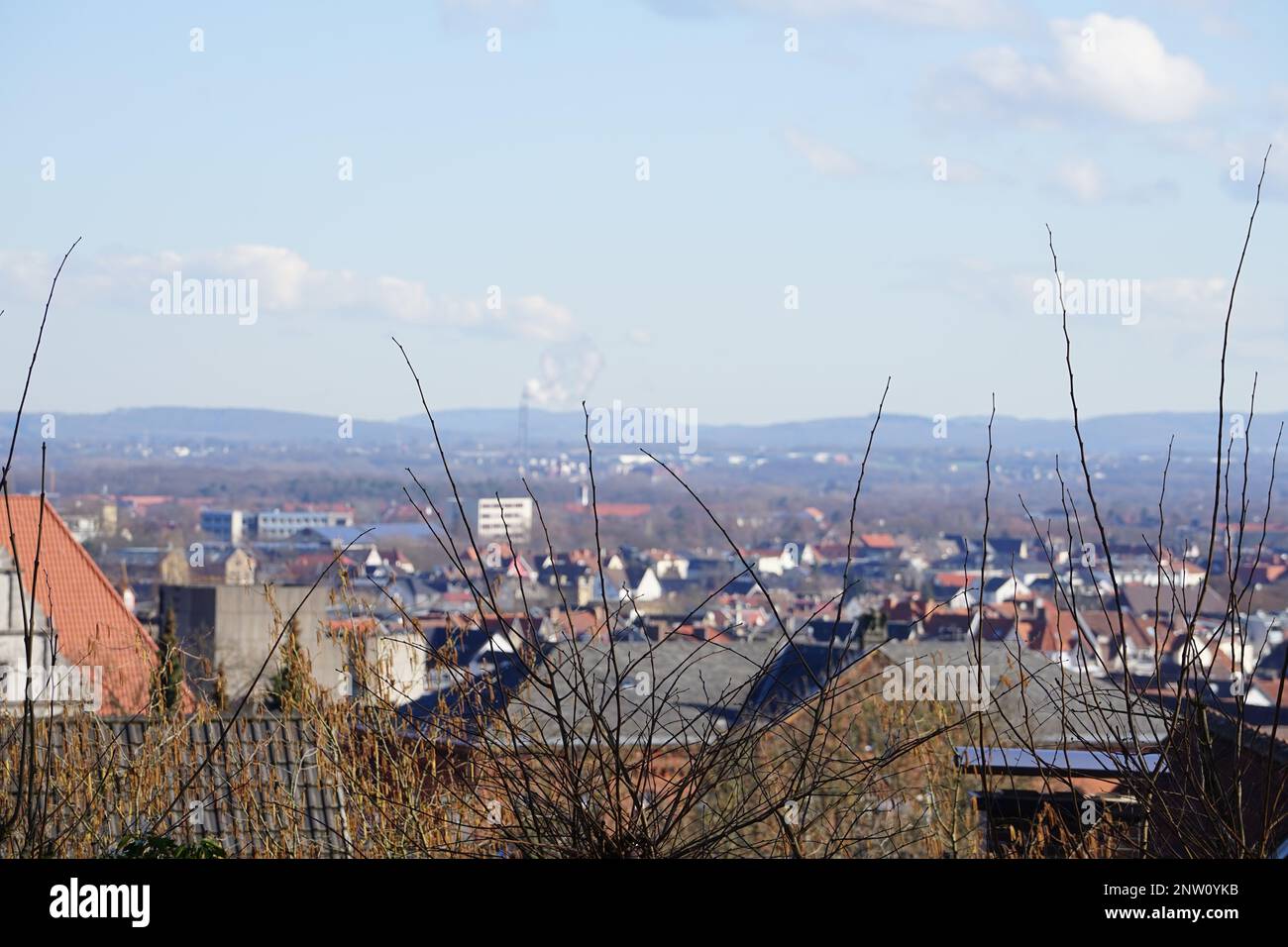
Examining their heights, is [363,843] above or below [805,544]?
above

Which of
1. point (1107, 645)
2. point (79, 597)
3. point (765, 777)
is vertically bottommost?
point (1107, 645)

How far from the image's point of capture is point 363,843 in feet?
12.8

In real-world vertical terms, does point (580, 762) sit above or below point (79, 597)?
above

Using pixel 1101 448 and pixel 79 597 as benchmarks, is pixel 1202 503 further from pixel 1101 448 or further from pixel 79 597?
pixel 79 597

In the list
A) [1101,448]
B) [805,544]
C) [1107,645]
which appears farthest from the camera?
[1101,448]

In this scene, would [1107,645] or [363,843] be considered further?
[1107,645]

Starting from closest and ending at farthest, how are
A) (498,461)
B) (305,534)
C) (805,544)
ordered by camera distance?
(305,534) < (805,544) < (498,461)
